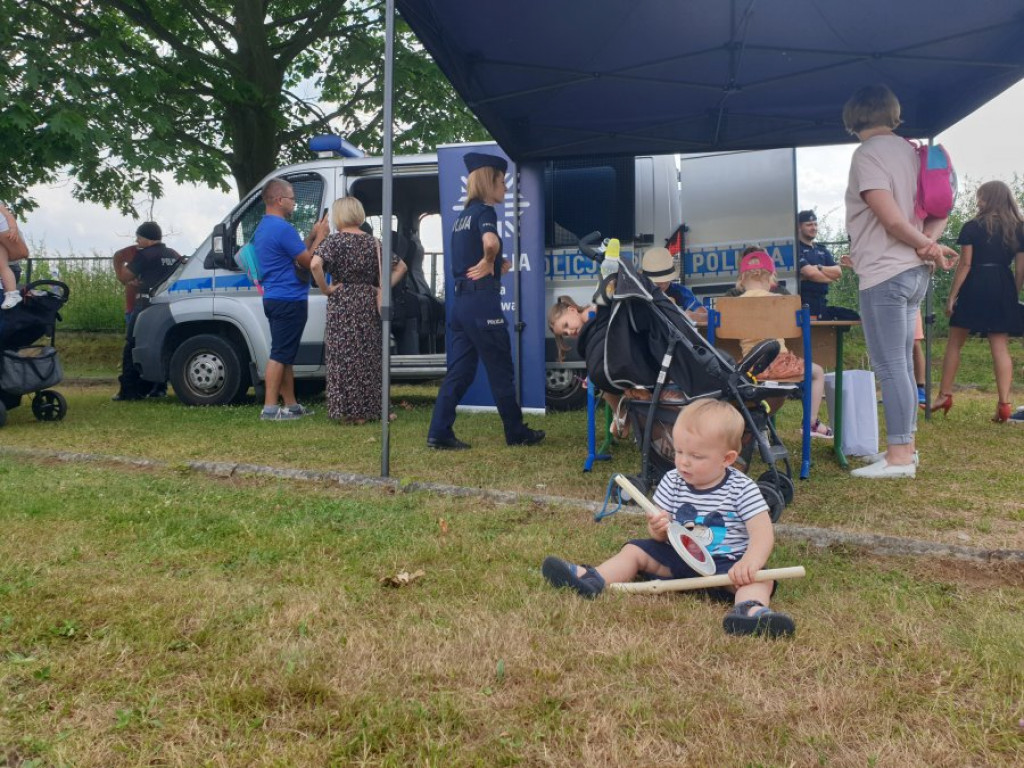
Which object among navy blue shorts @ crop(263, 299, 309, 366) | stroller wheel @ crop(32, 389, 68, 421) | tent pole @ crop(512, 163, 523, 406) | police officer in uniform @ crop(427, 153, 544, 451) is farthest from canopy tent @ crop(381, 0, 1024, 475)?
stroller wheel @ crop(32, 389, 68, 421)

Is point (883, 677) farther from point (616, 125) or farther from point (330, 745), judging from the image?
point (616, 125)

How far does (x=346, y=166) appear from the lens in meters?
8.43

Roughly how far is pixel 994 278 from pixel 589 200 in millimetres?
3677

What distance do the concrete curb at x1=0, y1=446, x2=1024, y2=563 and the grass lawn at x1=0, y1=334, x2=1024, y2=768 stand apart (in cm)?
8

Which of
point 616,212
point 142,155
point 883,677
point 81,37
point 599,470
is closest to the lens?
point 883,677

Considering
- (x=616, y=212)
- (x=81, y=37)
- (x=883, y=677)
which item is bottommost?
(x=883, y=677)

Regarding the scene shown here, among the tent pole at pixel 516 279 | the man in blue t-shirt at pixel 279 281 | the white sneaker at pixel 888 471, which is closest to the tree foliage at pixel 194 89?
the man in blue t-shirt at pixel 279 281

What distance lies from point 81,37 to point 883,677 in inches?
560

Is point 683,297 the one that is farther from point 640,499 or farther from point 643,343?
point 640,499

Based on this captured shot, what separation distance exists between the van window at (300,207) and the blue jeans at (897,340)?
570 cm

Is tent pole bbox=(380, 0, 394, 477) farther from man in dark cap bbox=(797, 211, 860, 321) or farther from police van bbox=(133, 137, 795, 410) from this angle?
man in dark cap bbox=(797, 211, 860, 321)

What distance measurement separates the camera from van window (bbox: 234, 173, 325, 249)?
8484mm

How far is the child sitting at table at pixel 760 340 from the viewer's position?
191 inches

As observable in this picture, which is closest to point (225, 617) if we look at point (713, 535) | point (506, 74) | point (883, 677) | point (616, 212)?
point (713, 535)
